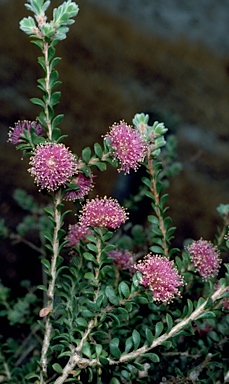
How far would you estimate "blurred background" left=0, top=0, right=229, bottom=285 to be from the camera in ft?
6.63

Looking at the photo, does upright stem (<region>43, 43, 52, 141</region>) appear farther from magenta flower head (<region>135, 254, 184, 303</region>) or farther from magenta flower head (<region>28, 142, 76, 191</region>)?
magenta flower head (<region>135, 254, 184, 303</region>)

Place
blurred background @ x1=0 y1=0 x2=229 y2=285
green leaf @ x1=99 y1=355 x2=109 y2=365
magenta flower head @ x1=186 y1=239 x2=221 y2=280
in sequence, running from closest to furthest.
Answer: green leaf @ x1=99 y1=355 x2=109 y2=365, magenta flower head @ x1=186 y1=239 x2=221 y2=280, blurred background @ x1=0 y1=0 x2=229 y2=285

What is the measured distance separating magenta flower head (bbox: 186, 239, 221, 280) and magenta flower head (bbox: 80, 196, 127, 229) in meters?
0.12

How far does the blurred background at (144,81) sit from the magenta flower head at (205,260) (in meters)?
1.20

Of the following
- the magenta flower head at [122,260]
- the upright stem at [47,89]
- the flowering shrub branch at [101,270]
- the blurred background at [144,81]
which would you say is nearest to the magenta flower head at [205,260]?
the flowering shrub branch at [101,270]

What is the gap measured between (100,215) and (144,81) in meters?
1.80

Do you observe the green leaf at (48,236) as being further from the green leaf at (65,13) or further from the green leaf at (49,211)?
the green leaf at (65,13)

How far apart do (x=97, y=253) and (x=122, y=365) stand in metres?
0.13

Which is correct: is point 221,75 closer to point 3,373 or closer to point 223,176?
point 223,176

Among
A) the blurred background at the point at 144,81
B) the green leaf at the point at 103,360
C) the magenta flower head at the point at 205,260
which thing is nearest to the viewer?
the green leaf at the point at 103,360

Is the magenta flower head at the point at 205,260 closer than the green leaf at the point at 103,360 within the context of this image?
No

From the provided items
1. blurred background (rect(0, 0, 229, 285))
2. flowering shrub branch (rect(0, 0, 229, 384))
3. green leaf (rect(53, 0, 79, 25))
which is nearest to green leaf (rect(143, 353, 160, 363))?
flowering shrub branch (rect(0, 0, 229, 384))

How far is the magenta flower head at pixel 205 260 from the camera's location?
65cm

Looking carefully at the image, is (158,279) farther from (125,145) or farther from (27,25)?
(27,25)
